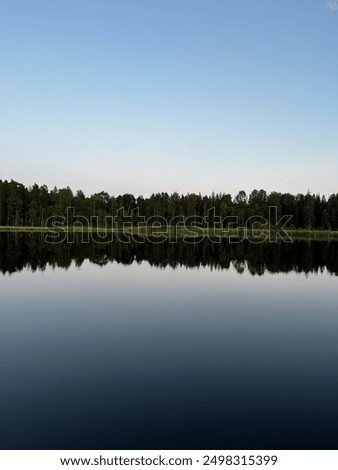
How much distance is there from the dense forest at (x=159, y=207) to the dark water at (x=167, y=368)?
118836mm

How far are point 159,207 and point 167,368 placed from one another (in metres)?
157

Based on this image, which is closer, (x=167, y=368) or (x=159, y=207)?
(x=167, y=368)

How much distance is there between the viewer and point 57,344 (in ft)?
48.2

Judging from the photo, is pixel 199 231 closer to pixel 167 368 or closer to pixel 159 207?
pixel 159 207

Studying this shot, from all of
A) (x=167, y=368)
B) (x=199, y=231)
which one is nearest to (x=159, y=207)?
(x=199, y=231)

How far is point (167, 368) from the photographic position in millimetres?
12281

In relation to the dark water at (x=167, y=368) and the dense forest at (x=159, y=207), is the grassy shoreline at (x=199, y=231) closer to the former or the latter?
the dense forest at (x=159, y=207)

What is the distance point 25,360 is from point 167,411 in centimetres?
553

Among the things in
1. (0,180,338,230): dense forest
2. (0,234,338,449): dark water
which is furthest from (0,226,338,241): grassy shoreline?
(0,234,338,449): dark water

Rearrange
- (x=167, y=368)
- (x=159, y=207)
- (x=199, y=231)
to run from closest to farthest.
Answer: (x=167, y=368) < (x=199, y=231) < (x=159, y=207)

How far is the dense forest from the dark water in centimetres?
11884

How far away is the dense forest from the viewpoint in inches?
5433

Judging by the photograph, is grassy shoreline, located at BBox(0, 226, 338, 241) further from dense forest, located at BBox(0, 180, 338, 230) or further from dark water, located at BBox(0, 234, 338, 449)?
dark water, located at BBox(0, 234, 338, 449)
